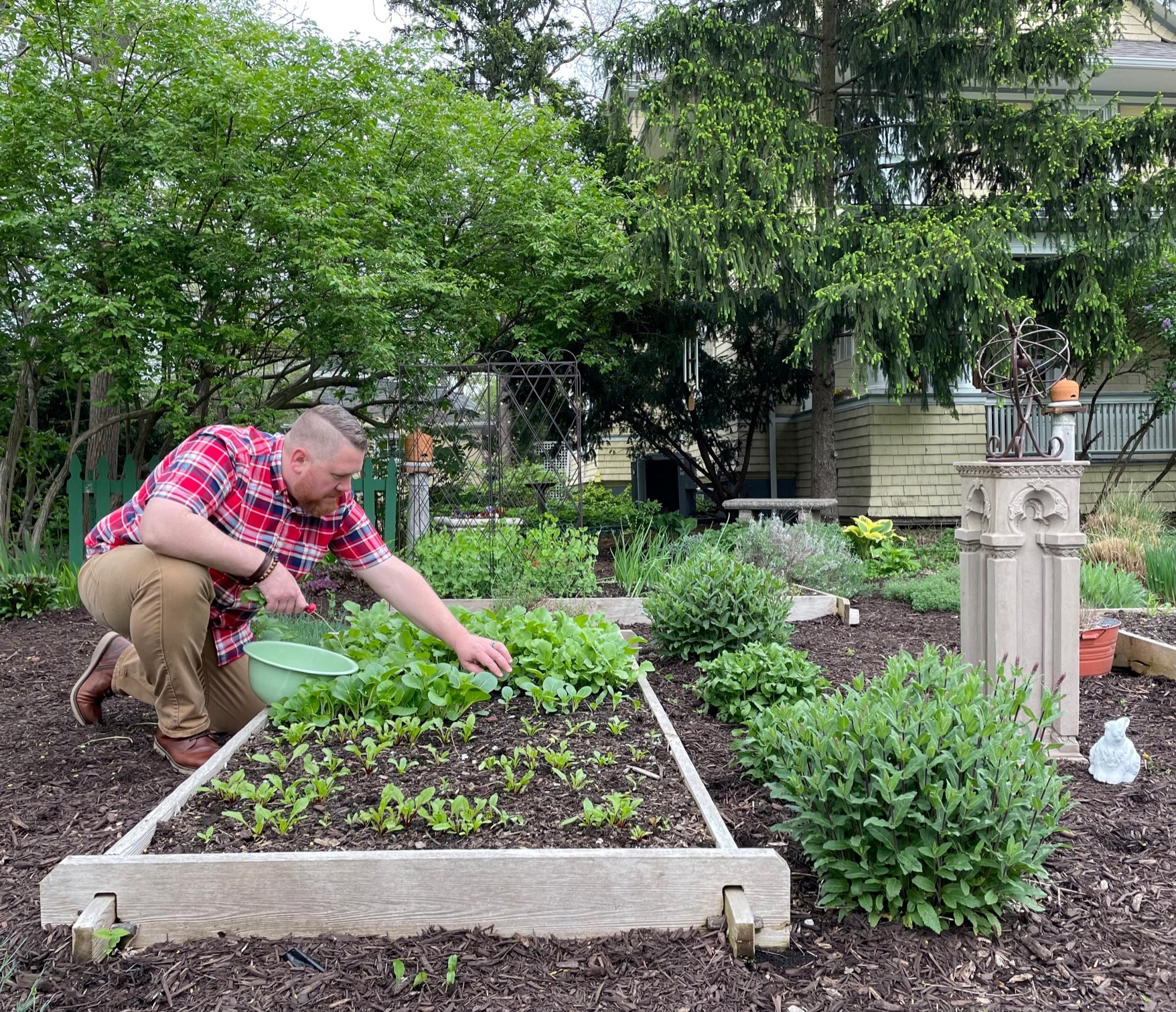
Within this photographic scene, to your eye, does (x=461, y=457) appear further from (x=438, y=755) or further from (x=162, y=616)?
(x=438, y=755)

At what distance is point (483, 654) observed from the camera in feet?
8.70

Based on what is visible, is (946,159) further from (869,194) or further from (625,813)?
(625,813)

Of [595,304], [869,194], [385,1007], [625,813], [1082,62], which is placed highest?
[1082,62]

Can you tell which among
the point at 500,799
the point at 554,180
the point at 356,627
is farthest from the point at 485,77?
the point at 500,799

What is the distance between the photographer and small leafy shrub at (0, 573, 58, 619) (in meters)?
5.70

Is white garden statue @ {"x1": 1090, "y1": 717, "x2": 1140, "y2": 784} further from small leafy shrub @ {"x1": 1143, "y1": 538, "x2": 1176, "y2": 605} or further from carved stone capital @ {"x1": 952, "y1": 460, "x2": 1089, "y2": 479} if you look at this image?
small leafy shrub @ {"x1": 1143, "y1": 538, "x2": 1176, "y2": 605}

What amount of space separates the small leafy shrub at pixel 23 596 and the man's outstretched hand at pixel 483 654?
180 inches

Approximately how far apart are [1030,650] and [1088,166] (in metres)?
8.31

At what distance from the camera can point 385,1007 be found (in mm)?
1597

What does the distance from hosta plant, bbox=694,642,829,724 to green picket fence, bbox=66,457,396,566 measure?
432 centimetres

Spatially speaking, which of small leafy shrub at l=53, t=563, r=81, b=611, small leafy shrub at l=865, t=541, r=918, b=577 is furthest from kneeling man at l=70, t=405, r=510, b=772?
small leafy shrub at l=865, t=541, r=918, b=577

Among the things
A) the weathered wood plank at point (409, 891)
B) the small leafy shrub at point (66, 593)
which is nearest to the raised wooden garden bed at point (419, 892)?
the weathered wood plank at point (409, 891)

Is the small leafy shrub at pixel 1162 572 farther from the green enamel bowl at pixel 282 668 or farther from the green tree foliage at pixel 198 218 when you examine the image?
the green tree foliage at pixel 198 218

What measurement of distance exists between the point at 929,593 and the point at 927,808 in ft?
14.8
